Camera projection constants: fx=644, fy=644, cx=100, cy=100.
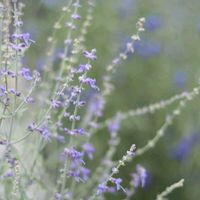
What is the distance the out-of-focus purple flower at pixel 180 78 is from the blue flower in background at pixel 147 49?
26cm

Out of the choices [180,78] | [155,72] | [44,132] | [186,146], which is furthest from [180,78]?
[44,132]

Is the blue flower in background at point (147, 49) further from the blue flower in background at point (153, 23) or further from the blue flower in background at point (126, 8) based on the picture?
the blue flower in background at point (126, 8)

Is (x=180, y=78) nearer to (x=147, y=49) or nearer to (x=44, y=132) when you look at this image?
(x=147, y=49)

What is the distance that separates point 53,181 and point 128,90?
109 centimetres

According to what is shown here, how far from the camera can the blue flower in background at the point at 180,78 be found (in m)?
4.50

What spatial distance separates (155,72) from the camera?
4.68 meters

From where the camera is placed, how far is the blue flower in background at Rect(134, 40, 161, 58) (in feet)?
15.4

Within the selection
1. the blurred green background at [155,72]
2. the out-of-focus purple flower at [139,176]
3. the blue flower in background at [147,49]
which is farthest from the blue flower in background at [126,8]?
the out-of-focus purple flower at [139,176]

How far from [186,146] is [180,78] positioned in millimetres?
501

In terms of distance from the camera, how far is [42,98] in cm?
339

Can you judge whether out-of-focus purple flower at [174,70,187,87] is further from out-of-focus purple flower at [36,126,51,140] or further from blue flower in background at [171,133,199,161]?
out-of-focus purple flower at [36,126,51,140]

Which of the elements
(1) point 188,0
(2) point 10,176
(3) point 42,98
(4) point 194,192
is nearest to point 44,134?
(2) point 10,176

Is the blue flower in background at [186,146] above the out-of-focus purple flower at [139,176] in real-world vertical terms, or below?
above

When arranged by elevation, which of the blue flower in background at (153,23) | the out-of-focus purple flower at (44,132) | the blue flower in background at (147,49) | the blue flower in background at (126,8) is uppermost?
the blue flower in background at (126,8)
